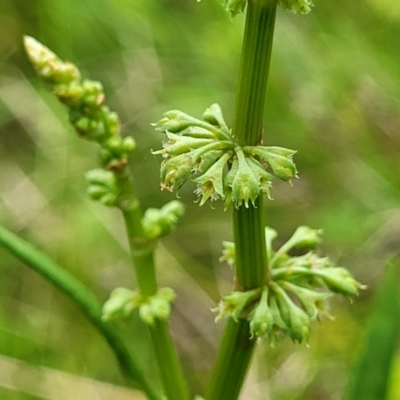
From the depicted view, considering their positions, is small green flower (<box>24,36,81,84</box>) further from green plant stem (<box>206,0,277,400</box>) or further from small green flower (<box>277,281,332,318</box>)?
small green flower (<box>277,281,332,318</box>)

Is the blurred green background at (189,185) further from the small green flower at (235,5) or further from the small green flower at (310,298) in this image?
the small green flower at (235,5)

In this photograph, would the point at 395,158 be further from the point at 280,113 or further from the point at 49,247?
the point at 49,247

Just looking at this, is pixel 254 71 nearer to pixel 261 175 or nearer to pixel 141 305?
pixel 261 175

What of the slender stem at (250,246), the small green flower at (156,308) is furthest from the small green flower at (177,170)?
the small green flower at (156,308)

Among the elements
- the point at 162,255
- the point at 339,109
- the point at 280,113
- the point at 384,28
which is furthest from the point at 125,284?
the point at 384,28

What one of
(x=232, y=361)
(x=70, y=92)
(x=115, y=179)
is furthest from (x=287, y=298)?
(x=70, y=92)

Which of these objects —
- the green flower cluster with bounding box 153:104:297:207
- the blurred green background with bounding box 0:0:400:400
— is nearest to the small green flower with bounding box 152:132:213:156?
the green flower cluster with bounding box 153:104:297:207
